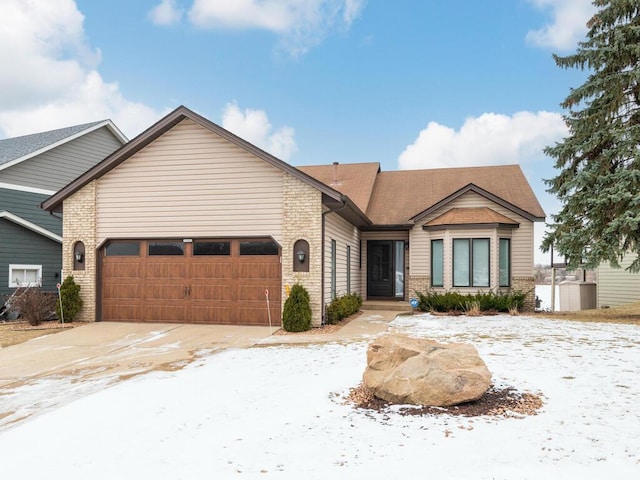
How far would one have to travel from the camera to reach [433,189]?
2042 cm

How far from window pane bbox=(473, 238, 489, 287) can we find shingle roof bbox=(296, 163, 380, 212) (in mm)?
Result: 4901

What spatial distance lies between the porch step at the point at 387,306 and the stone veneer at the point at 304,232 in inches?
215

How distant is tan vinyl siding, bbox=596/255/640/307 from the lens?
19.9 m

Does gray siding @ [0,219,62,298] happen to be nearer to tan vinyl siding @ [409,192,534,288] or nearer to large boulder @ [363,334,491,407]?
tan vinyl siding @ [409,192,534,288]

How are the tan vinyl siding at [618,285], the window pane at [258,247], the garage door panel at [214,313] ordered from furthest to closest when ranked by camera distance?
the tan vinyl siding at [618,285] → the garage door panel at [214,313] → the window pane at [258,247]

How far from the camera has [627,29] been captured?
14031 millimetres

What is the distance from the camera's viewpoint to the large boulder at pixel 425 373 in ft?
18.0

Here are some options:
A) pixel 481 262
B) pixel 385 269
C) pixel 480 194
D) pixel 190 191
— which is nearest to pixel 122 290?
pixel 190 191

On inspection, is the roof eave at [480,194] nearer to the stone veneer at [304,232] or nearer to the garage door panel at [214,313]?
the stone veneer at [304,232]

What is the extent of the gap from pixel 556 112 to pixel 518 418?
13774 mm

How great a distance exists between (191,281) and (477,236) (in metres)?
9.78

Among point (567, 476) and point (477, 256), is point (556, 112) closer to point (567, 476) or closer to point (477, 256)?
point (477, 256)

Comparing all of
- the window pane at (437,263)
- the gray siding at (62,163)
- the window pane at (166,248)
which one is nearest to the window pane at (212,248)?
the window pane at (166,248)

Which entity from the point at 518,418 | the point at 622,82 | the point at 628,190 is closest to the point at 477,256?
the point at 628,190
